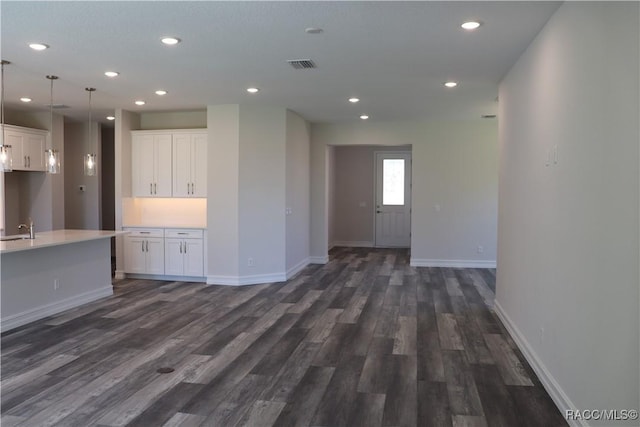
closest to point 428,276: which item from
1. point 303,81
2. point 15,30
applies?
point 303,81

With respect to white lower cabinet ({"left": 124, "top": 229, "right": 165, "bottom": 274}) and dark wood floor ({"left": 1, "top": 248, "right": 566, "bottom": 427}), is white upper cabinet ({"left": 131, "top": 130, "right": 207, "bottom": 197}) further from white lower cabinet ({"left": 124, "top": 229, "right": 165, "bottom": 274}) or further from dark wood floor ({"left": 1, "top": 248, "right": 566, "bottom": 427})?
dark wood floor ({"left": 1, "top": 248, "right": 566, "bottom": 427})

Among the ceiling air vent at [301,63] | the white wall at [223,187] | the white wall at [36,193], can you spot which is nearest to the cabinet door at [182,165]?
the white wall at [223,187]

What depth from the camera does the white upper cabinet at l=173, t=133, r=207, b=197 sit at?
750 cm

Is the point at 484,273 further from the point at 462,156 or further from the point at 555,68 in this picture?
the point at 555,68

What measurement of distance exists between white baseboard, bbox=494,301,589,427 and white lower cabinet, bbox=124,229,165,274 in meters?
5.12

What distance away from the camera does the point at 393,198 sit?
11766 mm

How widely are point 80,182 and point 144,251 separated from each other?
3.14 metres

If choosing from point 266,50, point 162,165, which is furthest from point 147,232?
point 266,50

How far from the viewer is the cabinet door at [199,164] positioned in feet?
24.6

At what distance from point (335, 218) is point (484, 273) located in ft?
15.2

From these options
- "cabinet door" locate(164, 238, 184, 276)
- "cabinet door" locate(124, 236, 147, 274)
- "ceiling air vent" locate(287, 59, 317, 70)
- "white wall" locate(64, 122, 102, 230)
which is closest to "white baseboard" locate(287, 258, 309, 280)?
"cabinet door" locate(164, 238, 184, 276)

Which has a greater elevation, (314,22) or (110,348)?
(314,22)

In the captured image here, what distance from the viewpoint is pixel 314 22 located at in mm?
3635

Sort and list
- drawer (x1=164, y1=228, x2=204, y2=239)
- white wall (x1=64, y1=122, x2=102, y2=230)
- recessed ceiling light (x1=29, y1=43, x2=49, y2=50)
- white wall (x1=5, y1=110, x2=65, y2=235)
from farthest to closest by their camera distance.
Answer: white wall (x1=64, y1=122, x2=102, y2=230), white wall (x1=5, y1=110, x2=65, y2=235), drawer (x1=164, y1=228, x2=204, y2=239), recessed ceiling light (x1=29, y1=43, x2=49, y2=50)
